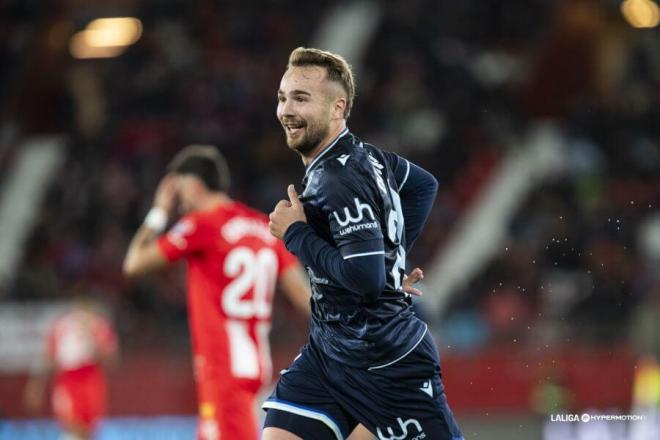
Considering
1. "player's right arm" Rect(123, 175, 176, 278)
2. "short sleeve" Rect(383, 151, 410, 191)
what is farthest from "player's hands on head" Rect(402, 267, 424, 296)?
"player's right arm" Rect(123, 175, 176, 278)

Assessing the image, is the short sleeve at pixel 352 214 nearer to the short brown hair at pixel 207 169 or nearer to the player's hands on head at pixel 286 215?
the player's hands on head at pixel 286 215

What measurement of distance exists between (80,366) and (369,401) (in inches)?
392

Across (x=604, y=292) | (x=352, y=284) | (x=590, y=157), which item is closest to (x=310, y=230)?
(x=352, y=284)

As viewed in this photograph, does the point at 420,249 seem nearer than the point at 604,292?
No

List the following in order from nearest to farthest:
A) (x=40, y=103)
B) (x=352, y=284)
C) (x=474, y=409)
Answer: (x=352, y=284)
(x=474, y=409)
(x=40, y=103)

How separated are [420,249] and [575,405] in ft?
13.7

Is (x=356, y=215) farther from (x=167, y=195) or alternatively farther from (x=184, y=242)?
(x=167, y=195)

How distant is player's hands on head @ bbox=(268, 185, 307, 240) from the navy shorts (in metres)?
0.59

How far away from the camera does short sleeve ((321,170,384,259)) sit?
4.79 m

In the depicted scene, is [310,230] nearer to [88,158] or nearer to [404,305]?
[404,305]

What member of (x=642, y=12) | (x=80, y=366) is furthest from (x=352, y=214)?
(x=642, y=12)

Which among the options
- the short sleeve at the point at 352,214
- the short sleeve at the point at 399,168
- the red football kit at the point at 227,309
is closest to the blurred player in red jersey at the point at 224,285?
the red football kit at the point at 227,309

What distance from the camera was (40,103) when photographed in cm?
2292

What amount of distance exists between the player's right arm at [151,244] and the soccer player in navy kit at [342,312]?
2585 millimetres
